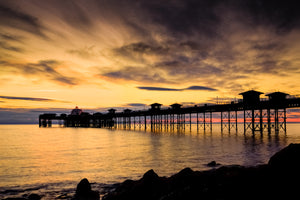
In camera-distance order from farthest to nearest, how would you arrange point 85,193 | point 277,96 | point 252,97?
point 252,97 → point 277,96 → point 85,193

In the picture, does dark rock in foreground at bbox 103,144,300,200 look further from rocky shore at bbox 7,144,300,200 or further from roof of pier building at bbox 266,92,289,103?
roof of pier building at bbox 266,92,289,103

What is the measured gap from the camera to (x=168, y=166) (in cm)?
2086

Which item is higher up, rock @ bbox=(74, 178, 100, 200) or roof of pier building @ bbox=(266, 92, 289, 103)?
roof of pier building @ bbox=(266, 92, 289, 103)

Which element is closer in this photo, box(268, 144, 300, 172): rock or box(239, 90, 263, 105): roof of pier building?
box(268, 144, 300, 172): rock

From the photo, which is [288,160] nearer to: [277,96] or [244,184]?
[244,184]

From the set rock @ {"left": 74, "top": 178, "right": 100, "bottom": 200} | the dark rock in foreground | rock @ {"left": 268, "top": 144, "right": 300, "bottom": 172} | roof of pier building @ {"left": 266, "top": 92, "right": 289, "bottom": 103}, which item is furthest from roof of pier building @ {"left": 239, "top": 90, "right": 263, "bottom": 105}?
rock @ {"left": 74, "top": 178, "right": 100, "bottom": 200}

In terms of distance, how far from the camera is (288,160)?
27.0ft

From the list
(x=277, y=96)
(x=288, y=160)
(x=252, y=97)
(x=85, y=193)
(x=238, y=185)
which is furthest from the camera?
(x=252, y=97)

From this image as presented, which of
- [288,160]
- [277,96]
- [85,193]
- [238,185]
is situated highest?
[277,96]

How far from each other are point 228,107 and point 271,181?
Result: 52.8 m

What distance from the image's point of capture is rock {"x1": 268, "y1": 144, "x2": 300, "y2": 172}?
7929mm

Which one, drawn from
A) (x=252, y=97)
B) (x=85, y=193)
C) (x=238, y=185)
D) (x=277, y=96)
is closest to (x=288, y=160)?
(x=238, y=185)

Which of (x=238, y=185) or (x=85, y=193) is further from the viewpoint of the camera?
(x=85, y=193)

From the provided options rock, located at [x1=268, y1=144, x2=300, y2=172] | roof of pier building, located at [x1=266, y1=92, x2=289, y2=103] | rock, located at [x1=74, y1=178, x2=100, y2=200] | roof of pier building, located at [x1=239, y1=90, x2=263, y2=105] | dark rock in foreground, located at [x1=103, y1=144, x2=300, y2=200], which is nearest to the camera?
dark rock in foreground, located at [x1=103, y1=144, x2=300, y2=200]
